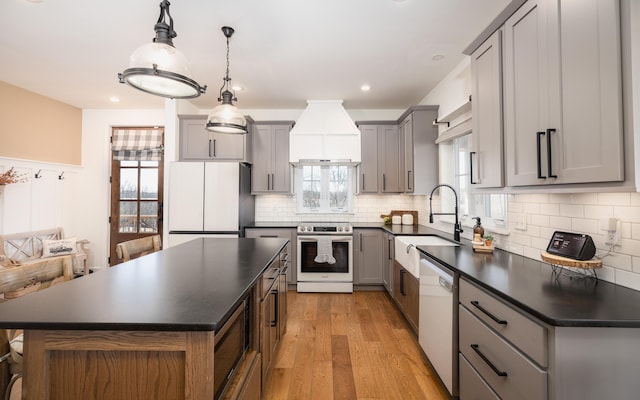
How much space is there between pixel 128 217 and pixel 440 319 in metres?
5.05

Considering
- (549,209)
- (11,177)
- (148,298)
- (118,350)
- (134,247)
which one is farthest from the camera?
(11,177)

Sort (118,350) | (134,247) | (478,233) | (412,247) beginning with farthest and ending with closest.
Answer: (412,247), (134,247), (478,233), (118,350)

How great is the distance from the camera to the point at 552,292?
132 cm

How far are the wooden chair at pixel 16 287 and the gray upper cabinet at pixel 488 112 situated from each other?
9.40ft

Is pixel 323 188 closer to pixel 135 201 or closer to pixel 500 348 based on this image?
pixel 135 201

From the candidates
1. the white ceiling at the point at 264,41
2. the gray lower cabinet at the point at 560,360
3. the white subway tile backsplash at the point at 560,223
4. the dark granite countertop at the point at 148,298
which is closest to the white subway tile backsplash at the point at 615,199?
the white subway tile backsplash at the point at 560,223

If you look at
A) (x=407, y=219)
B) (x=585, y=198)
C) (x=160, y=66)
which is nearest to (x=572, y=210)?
(x=585, y=198)

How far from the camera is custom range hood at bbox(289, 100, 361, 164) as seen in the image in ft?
13.8

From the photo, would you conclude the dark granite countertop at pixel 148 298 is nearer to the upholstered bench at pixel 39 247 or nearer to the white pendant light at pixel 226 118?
the white pendant light at pixel 226 118

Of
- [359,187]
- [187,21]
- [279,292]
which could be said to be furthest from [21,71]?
[359,187]

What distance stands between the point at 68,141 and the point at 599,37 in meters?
6.33

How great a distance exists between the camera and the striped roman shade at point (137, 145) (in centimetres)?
473

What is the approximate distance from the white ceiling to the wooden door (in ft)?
4.31

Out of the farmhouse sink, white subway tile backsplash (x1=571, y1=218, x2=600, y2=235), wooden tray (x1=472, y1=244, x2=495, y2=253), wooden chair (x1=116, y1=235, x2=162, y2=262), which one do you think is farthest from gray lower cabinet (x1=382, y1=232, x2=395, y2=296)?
wooden chair (x1=116, y1=235, x2=162, y2=262)
